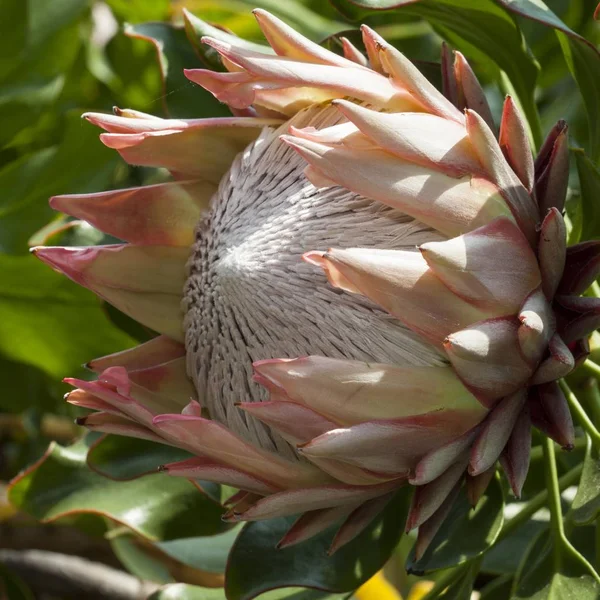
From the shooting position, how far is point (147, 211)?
1.31 meters

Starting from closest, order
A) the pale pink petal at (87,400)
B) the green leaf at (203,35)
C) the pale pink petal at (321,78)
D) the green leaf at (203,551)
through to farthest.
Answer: the pale pink petal at (321,78), the pale pink petal at (87,400), the green leaf at (203,35), the green leaf at (203,551)

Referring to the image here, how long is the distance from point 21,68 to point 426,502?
4.77ft

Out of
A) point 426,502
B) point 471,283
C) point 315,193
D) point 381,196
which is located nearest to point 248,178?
point 315,193

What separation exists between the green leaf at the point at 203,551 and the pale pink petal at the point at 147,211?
2.49 feet

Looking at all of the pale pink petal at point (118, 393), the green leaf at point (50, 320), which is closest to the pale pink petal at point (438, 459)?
the pale pink petal at point (118, 393)

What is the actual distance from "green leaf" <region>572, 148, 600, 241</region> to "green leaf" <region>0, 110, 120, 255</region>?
106cm

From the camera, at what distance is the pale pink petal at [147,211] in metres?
1.30

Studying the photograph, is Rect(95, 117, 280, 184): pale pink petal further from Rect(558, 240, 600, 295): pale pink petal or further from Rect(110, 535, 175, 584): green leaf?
Rect(110, 535, 175, 584): green leaf

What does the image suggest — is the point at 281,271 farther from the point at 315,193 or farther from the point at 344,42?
the point at 344,42

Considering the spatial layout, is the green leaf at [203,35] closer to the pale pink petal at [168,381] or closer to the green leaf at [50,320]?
the pale pink petal at [168,381]

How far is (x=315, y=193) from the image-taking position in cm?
115

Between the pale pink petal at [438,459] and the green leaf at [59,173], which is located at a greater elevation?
the pale pink petal at [438,459]

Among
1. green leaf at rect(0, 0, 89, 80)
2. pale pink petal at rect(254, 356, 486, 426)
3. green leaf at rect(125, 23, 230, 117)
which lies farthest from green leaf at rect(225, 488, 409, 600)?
green leaf at rect(0, 0, 89, 80)

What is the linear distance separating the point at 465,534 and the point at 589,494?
20cm
